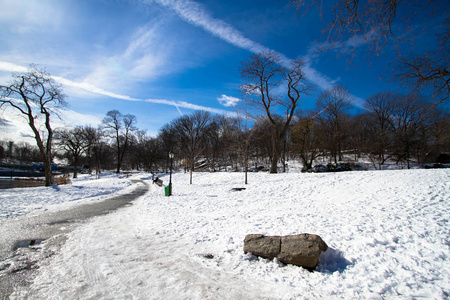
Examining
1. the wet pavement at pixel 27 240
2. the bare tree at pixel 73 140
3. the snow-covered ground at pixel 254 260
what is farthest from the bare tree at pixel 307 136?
the bare tree at pixel 73 140

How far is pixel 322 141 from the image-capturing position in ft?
85.2

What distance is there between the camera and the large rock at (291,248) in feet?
11.4

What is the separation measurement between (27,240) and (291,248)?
250 inches

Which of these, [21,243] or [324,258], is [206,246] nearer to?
[324,258]

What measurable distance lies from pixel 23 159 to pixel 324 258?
326ft

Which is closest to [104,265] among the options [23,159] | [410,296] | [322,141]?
[410,296]

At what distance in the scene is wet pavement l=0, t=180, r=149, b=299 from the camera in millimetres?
3150

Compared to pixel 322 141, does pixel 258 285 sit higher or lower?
lower

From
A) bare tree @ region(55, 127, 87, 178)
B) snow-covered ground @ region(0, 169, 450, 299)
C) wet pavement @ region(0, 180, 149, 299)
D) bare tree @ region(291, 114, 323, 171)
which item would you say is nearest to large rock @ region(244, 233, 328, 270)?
snow-covered ground @ region(0, 169, 450, 299)

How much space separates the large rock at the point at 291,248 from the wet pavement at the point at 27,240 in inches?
154

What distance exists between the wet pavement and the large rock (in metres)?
3.91

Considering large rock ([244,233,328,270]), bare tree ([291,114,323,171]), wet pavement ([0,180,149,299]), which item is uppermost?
bare tree ([291,114,323,171])

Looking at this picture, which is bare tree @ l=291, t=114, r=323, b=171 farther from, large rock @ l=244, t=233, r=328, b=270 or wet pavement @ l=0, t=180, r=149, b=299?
wet pavement @ l=0, t=180, r=149, b=299

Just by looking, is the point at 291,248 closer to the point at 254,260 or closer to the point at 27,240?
the point at 254,260
